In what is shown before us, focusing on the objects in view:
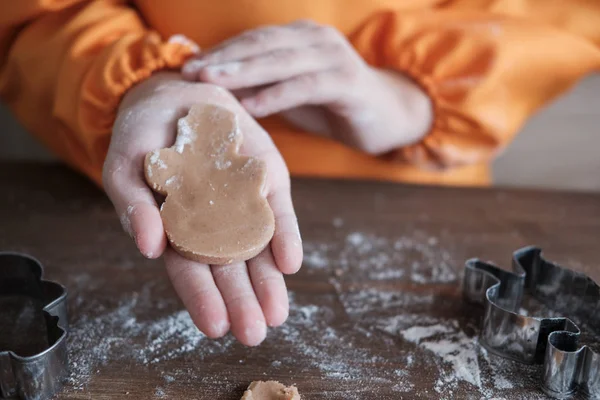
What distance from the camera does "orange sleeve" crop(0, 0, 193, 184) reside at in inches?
38.8

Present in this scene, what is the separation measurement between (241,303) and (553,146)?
1279 mm

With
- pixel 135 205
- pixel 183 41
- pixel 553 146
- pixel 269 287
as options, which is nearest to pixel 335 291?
pixel 269 287

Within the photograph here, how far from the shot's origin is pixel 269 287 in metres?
0.70

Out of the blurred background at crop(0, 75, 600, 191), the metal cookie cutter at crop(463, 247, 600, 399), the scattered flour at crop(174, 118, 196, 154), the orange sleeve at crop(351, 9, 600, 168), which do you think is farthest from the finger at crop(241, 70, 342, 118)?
the blurred background at crop(0, 75, 600, 191)

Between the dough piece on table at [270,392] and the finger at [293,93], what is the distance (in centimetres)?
42

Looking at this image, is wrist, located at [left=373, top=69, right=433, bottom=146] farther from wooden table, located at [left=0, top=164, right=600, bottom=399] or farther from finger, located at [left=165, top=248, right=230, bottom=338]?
finger, located at [left=165, top=248, right=230, bottom=338]

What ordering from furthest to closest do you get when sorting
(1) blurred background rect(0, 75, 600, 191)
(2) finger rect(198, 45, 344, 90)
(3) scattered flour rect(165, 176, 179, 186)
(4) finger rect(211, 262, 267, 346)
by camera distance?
1. (1) blurred background rect(0, 75, 600, 191)
2. (2) finger rect(198, 45, 344, 90)
3. (3) scattered flour rect(165, 176, 179, 186)
4. (4) finger rect(211, 262, 267, 346)

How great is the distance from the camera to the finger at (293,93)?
3.11ft

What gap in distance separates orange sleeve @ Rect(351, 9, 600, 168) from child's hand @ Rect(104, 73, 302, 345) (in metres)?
0.39

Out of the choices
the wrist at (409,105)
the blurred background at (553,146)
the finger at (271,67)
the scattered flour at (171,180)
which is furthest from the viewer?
the blurred background at (553,146)

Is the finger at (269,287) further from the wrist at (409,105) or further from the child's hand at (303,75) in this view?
the wrist at (409,105)

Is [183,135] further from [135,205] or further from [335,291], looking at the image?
[335,291]

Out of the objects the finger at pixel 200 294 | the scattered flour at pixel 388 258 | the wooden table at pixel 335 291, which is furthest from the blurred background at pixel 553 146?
the finger at pixel 200 294

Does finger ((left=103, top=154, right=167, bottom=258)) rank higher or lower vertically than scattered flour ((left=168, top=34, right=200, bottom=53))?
lower
